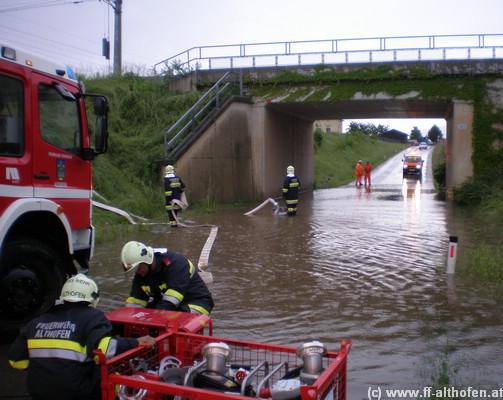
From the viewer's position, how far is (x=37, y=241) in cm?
623

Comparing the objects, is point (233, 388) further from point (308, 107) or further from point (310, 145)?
point (310, 145)

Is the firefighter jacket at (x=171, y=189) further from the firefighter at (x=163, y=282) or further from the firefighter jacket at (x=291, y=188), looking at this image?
the firefighter at (x=163, y=282)

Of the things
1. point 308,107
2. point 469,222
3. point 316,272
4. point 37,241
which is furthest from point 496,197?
point 37,241

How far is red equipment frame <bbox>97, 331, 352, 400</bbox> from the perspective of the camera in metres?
3.36

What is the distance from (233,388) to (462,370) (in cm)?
264

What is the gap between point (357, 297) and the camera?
816 centimetres

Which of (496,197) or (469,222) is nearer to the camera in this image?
(469,222)

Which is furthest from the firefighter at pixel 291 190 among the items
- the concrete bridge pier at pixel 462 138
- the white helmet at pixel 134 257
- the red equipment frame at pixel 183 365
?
the red equipment frame at pixel 183 365

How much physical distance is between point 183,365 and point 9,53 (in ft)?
12.0

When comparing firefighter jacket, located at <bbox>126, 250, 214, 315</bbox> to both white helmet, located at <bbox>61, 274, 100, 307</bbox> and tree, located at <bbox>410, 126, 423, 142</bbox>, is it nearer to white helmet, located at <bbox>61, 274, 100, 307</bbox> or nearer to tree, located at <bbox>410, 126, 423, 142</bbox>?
white helmet, located at <bbox>61, 274, 100, 307</bbox>

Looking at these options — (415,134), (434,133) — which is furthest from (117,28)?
Answer: (415,134)

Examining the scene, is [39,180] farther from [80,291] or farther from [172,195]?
[172,195]

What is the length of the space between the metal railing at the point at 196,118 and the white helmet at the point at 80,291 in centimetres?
1741

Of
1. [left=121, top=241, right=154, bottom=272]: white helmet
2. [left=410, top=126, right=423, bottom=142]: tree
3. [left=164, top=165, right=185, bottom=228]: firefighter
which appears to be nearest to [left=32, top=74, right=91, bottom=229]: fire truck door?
[left=121, top=241, right=154, bottom=272]: white helmet
